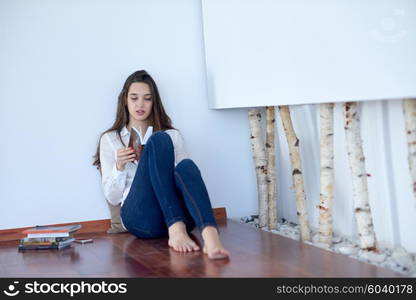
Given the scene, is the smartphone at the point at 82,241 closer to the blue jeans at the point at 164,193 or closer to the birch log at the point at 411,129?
the blue jeans at the point at 164,193

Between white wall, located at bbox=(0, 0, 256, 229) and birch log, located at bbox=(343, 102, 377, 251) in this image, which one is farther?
white wall, located at bbox=(0, 0, 256, 229)

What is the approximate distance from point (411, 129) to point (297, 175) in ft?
3.42

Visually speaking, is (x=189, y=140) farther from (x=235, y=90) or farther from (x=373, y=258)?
(x=373, y=258)

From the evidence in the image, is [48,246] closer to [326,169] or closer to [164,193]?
[164,193]

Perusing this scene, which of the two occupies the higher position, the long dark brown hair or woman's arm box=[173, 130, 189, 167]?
the long dark brown hair

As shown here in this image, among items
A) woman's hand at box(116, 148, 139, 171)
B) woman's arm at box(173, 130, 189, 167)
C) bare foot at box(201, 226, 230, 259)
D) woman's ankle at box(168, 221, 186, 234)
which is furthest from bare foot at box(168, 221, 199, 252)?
woman's arm at box(173, 130, 189, 167)

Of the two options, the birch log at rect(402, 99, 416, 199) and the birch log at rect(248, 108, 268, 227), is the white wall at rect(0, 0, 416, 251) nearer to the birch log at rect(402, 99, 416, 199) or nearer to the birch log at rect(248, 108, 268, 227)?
the birch log at rect(248, 108, 268, 227)

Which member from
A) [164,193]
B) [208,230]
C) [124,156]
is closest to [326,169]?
[208,230]

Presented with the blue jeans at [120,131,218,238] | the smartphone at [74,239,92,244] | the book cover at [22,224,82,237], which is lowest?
the smartphone at [74,239,92,244]

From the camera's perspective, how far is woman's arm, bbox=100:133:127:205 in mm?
3441

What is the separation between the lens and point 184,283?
2471 mm

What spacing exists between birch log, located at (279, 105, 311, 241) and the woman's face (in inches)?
32.9

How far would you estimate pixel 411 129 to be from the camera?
2574mm

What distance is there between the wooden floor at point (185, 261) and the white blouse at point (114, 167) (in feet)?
0.97
